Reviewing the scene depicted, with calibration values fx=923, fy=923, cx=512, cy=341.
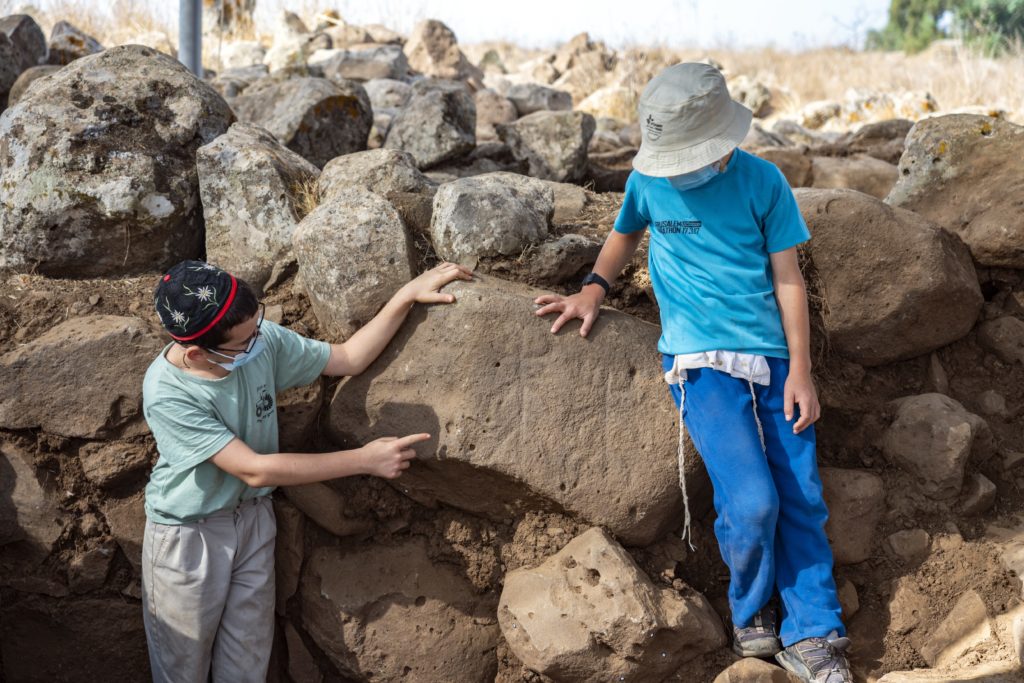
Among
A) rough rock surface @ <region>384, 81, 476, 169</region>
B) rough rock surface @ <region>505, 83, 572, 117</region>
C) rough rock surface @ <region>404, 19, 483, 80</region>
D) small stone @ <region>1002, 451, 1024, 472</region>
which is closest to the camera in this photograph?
small stone @ <region>1002, 451, 1024, 472</region>

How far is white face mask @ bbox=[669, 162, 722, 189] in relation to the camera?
2.95 metres

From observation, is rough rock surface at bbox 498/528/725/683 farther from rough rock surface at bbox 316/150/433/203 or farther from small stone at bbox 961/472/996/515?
rough rock surface at bbox 316/150/433/203

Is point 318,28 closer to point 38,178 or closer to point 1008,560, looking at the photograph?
point 38,178

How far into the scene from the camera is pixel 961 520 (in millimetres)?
3371

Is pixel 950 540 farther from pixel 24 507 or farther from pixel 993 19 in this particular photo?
pixel 993 19

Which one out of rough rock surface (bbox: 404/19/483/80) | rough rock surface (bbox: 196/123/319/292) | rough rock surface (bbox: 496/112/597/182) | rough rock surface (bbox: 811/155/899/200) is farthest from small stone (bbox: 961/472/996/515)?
rough rock surface (bbox: 404/19/483/80)

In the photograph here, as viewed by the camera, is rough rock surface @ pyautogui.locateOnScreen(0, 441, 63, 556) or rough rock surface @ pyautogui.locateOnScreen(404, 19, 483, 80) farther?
rough rock surface @ pyautogui.locateOnScreen(404, 19, 483, 80)

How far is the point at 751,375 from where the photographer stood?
2996 mm

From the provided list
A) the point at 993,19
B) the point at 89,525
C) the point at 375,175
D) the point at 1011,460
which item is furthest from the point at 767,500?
the point at 993,19

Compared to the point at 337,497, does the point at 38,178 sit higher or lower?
higher

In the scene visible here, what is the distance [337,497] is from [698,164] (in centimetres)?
173

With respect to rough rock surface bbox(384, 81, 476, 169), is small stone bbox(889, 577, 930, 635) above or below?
below

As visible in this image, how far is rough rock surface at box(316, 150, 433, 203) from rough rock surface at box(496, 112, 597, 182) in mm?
1621

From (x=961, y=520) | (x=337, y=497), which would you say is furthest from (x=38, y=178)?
(x=961, y=520)
